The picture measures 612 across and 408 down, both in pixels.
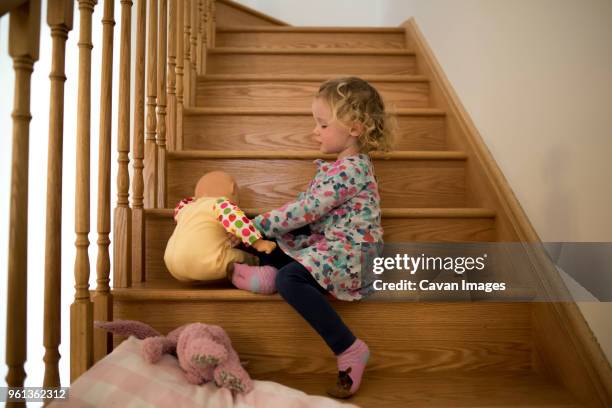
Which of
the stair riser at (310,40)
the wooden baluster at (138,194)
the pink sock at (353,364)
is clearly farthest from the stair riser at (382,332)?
the stair riser at (310,40)

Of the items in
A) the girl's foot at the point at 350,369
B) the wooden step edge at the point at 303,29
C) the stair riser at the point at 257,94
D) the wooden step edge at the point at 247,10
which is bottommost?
the girl's foot at the point at 350,369

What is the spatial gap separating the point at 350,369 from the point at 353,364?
12 mm

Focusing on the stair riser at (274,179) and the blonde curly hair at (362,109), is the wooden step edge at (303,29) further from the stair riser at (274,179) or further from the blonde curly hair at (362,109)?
the blonde curly hair at (362,109)

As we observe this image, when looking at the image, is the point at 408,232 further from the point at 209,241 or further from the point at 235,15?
the point at 235,15

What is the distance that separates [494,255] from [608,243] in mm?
420

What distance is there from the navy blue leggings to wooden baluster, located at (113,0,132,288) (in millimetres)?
417

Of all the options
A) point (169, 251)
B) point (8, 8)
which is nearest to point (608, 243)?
point (169, 251)

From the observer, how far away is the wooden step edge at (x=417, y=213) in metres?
1.53

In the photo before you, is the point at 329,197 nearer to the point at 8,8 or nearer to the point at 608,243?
the point at 608,243

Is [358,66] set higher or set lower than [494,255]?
higher

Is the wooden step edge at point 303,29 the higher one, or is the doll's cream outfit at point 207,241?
the wooden step edge at point 303,29

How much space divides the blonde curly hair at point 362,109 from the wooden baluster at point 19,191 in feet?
2.60

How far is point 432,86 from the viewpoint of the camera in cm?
234

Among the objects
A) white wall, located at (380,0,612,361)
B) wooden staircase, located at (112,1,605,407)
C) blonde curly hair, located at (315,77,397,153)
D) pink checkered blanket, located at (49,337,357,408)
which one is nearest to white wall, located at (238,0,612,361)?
white wall, located at (380,0,612,361)
